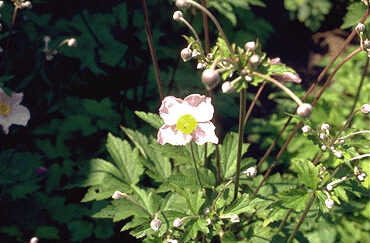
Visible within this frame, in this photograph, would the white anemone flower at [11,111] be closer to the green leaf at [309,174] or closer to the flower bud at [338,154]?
the green leaf at [309,174]

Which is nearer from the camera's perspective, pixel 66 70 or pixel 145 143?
pixel 145 143

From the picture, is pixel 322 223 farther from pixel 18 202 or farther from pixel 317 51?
pixel 317 51

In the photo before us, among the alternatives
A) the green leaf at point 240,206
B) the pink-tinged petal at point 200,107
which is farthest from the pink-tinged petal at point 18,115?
the green leaf at point 240,206

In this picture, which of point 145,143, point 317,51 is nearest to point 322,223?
point 145,143

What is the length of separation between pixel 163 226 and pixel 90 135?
1.65 m

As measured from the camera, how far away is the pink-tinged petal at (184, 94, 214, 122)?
1.90m

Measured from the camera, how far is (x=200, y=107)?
1932mm

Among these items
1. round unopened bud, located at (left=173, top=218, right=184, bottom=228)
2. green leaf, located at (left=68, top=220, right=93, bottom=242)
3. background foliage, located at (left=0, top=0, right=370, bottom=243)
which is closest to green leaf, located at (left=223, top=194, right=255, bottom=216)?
background foliage, located at (left=0, top=0, right=370, bottom=243)

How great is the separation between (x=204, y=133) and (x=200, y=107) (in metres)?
0.12

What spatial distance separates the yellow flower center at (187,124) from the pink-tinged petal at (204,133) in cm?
3

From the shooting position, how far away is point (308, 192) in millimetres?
2111

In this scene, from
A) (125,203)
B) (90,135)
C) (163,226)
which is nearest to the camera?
(163,226)

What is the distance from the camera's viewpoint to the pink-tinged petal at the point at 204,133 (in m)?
1.92

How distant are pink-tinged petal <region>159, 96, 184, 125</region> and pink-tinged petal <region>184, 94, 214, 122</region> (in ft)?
0.15
